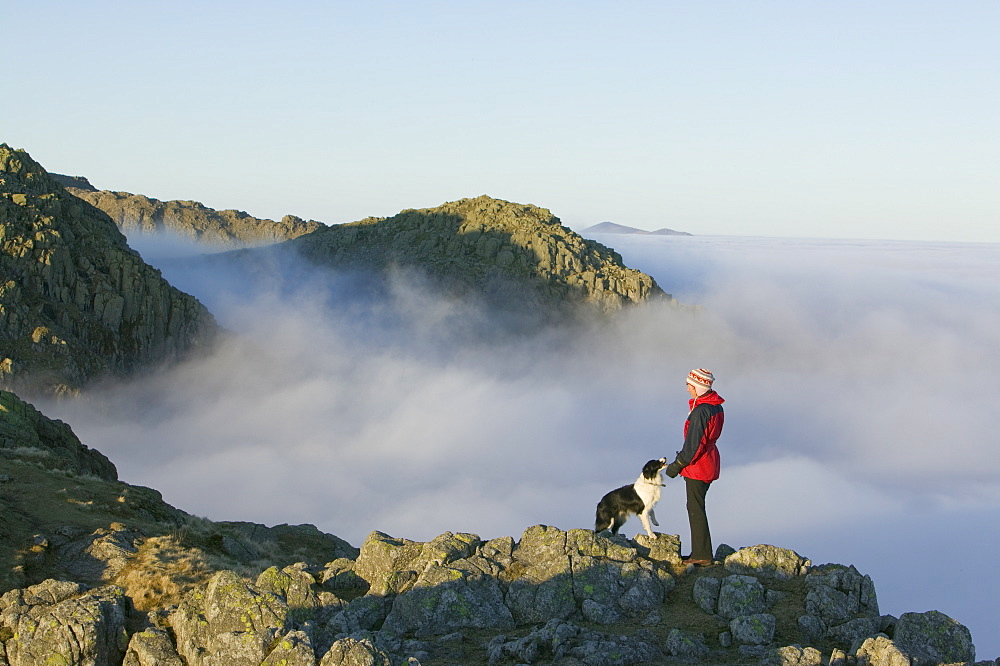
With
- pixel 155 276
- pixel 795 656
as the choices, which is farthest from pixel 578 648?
pixel 155 276

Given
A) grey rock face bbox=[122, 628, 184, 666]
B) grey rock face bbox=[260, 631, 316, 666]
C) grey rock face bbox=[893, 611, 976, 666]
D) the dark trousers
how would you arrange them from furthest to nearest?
the dark trousers, grey rock face bbox=[893, 611, 976, 666], grey rock face bbox=[122, 628, 184, 666], grey rock face bbox=[260, 631, 316, 666]

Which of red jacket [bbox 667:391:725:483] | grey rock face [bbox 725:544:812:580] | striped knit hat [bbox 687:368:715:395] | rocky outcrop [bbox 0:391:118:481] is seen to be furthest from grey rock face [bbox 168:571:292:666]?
rocky outcrop [bbox 0:391:118:481]

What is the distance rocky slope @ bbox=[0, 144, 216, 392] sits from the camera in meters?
86.7

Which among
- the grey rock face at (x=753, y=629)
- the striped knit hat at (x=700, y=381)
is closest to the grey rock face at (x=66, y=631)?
the grey rock face at (x=753, y=629)

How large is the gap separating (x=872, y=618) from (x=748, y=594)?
1.83 meters

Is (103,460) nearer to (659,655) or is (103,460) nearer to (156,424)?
(659,655)

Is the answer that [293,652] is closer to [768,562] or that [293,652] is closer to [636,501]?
[636,501]

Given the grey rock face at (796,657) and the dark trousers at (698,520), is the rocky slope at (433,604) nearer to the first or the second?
the grey rock face at (796,657)

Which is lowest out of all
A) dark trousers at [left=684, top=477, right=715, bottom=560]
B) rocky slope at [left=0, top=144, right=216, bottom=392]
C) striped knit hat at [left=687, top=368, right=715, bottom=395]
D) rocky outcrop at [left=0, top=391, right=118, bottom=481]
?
dark trousers at [left=684, top=477, right=715, bottom=560]

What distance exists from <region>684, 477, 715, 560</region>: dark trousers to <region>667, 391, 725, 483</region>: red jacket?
19 cm

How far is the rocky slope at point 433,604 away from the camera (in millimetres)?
10273

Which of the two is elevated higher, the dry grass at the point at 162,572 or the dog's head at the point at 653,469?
the dog's head at the point at 653,469

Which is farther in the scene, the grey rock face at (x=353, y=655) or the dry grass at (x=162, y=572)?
the dry grass at (x=162, y=572)

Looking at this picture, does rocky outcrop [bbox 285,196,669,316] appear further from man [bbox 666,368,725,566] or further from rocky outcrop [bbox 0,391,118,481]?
man [bbox 666,368,725,566]
